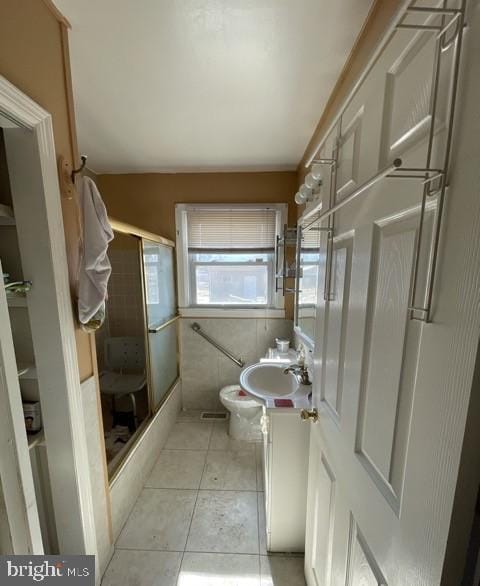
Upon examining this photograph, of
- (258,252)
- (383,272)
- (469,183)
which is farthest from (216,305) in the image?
(469,183)

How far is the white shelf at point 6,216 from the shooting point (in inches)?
36.0

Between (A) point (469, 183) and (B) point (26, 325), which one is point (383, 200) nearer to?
(A) point (469, 183)

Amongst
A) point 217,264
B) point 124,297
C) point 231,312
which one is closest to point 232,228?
point 217,264

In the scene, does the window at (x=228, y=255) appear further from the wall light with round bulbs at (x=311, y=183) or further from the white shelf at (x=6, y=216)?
the white shelf at (x=6, y=216)

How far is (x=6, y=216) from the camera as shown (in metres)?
0.94

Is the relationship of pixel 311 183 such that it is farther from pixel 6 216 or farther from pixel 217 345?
pixel 217 345

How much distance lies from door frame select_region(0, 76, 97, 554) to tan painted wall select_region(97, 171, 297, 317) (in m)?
1.50

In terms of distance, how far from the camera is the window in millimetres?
2418

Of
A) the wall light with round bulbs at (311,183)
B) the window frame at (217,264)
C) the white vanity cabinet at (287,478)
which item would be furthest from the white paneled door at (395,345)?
the window frame at (217,264)

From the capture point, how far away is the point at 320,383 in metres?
1.05

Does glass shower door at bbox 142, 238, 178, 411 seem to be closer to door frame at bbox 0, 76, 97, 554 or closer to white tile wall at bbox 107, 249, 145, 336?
white tile wall at bbox 107, 249, 145, 336

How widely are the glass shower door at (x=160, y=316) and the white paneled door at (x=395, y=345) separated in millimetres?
1556

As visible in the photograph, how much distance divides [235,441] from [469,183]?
2.37 meters

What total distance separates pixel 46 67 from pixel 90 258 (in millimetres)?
686
